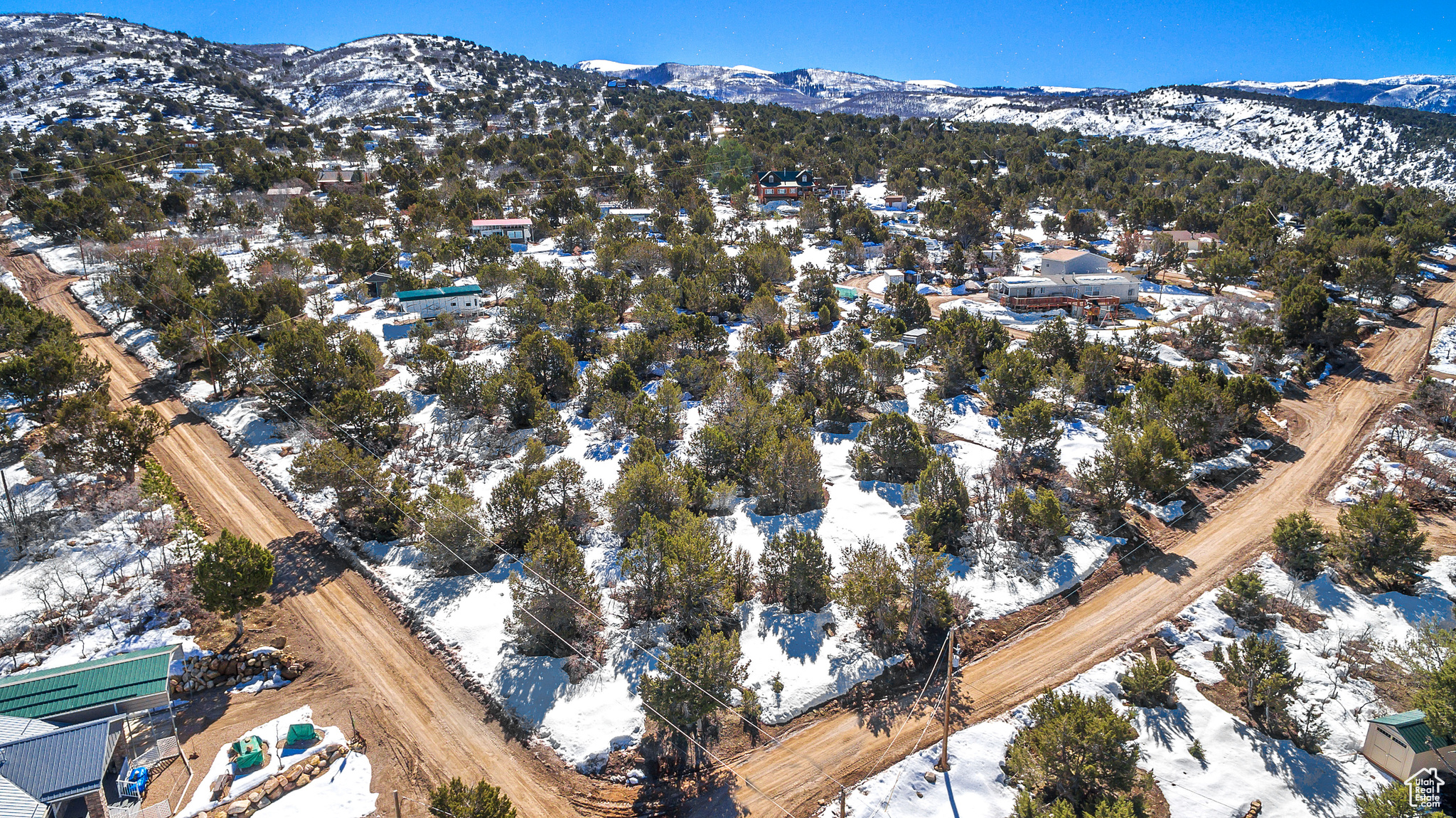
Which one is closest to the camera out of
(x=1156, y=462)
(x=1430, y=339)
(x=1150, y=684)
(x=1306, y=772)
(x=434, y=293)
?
(x=1306, y=772)

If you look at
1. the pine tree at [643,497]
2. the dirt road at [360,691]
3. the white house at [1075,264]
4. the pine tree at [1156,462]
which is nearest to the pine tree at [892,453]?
the pine tree at [1156,462]

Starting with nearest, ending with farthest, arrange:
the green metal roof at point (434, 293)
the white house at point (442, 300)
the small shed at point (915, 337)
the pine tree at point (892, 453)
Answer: the pine tree at point (892, 453) < the small shed at point (915, 337) < the white house at point (442, 300) < the green metal roof at point (434, 293)

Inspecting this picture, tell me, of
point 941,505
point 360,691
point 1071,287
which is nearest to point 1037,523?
point 941,505

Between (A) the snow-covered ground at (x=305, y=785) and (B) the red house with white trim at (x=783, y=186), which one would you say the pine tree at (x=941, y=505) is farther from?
(B) the red house with white trim at (x=783, y=186)

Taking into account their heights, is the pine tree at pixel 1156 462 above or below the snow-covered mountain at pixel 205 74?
below

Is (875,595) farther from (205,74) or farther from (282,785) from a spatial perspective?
(205,74)

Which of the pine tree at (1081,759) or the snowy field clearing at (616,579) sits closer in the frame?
the pine tree at (1081,759)

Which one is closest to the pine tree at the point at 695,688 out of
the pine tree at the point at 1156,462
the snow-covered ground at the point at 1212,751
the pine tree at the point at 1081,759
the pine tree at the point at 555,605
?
the pine tree at the point at 555,605

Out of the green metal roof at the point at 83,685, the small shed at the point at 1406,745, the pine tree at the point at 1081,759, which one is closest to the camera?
the pine tree at the point at 1081,759

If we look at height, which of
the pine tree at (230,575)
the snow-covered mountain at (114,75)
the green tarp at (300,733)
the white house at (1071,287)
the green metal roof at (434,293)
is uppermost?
the snow-covered mountain at (114,75)
